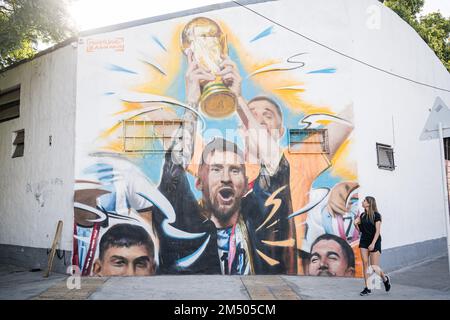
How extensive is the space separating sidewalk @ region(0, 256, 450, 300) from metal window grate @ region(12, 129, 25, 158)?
3.41 metres

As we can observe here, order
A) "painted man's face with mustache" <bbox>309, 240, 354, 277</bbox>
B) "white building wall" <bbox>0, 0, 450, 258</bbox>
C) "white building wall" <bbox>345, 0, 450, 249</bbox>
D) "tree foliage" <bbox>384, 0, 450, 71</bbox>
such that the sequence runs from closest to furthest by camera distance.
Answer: "painted man's face with mustache" <bbox>309, 240, 354, 277</bbox>, "white building wall" <bbox>0, 0, 450, 258</bbox>, "white building wall" <bbox>345, 0, 450, 249</bbox>, "tree foliage" <bbox>384, 0, 450, 71</bbox>

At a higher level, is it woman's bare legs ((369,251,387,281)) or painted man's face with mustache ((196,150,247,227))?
painted man's face with mustache ((196,150,247,227))

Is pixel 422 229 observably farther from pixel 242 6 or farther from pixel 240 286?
pixel 242 6

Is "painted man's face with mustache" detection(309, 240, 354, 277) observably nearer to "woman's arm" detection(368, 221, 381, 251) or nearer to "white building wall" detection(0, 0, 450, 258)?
"white building wall" detection(0, 0, 450, 258)

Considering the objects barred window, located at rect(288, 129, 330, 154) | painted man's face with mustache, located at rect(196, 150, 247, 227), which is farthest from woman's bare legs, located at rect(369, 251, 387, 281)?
painted man's face with mustache, located at rect(196, 150, 247, 227)

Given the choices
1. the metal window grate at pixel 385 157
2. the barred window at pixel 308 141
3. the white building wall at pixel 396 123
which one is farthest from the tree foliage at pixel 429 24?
the barred window at pixel 308 141

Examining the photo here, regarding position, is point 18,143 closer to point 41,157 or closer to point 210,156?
point 41,157

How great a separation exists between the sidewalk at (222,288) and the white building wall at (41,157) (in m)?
1.34

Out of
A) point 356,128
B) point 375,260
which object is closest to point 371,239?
point 375,260

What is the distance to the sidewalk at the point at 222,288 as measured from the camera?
698cm

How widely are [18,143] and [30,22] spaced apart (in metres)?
3.22

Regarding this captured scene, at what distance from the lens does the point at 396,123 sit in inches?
411

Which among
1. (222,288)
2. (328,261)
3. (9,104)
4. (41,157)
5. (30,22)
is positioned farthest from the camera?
(9,104)

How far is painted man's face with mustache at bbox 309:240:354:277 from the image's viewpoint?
8555mm
